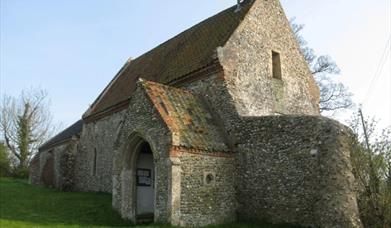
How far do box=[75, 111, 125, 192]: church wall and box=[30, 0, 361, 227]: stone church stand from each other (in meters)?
4.55

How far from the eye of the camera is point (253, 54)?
60.0ft

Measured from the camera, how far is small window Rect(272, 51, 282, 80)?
19.4 metres

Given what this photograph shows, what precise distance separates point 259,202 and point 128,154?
17.0 ft

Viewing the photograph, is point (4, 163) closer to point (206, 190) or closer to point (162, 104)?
point (162, 104)

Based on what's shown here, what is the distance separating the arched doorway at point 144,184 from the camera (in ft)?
54.7

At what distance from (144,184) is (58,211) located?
372 centimetres

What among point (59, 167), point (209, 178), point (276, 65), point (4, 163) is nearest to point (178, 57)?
point (276, 65)

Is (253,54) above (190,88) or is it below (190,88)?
above

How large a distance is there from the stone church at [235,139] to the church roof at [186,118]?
0.05 meters

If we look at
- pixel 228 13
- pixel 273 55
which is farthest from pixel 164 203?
pixel 228 13

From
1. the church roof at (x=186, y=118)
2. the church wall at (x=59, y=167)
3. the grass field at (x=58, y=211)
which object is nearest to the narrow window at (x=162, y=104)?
the church roof at (x=186, y=118)

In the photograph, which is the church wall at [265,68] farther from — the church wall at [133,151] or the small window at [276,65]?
the church wall at [133,151]

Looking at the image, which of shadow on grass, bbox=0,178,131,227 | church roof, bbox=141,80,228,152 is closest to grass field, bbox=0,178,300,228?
shadow on grass, bbox=0,178,131,227

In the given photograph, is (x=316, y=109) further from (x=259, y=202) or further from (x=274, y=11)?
(x=259, y=202)
